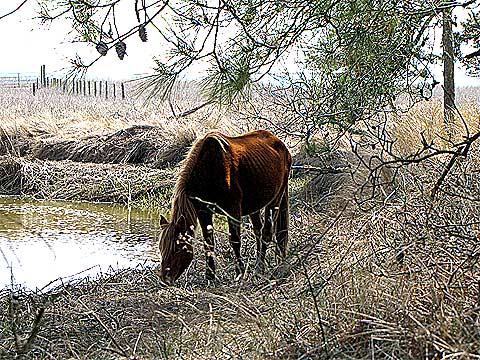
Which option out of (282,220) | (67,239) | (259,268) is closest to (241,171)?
(282,220)

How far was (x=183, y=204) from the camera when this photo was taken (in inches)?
211

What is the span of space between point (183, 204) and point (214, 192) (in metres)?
0.25

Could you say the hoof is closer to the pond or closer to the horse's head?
the horse's head

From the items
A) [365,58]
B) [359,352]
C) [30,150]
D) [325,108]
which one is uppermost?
[365,58]

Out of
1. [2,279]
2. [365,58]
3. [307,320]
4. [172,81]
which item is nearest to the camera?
[307,320]

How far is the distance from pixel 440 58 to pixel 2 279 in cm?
391

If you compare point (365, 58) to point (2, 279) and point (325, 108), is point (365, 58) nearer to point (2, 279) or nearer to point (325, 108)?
point (325, 108)

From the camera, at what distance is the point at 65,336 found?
3.86 m

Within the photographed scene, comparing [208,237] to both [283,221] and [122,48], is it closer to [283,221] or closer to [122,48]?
[283,221]

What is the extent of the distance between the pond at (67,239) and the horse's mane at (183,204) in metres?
0.37

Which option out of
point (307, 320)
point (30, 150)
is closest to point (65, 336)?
point (307, 320)

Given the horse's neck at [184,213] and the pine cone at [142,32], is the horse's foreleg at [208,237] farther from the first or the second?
the pine cone at [142,32]

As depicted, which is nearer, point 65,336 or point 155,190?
point 65,336

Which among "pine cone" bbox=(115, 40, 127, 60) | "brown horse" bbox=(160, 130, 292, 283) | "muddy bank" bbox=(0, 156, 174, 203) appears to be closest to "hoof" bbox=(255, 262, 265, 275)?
"brown horse" bbox=(160, 130, 292, 283)
